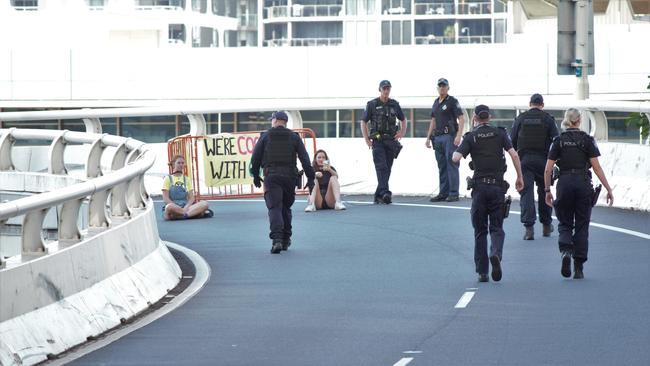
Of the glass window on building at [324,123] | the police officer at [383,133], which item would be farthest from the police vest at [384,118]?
the glass window on building at [324,123]

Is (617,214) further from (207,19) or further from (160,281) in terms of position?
(207,19)

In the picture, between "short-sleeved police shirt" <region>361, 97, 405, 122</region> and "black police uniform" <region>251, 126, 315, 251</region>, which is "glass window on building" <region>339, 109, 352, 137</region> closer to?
"short-sleeved police shirt" <region>361, 97, 405, 122</region>

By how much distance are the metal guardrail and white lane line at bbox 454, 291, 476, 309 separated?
2.86 metres

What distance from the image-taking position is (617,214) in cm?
2358

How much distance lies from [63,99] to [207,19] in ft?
219

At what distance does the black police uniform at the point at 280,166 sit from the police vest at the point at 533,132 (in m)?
2.40

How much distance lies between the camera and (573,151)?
1689cm

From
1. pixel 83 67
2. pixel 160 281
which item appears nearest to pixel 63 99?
pixel 83 67

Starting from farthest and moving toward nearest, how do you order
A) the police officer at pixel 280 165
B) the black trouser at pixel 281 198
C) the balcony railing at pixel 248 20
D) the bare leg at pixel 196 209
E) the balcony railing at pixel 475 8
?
1. the balcony railing at pixel 248 20
2. the balcony railing at pixel 475 8
3. the bare leg at pixel 196 209
4. the police officer at pixel 280 165
5. the black trouser at pixel 281 198

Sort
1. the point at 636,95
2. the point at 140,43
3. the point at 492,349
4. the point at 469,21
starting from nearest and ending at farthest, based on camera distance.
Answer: the point at 492,349 → the point at 636,95 → the point at 140,43 → the point at 469,21

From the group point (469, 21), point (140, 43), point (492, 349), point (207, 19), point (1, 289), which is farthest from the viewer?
point (469, 21)

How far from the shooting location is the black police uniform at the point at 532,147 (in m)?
20.2

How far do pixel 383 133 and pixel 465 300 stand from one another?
11.5 metres

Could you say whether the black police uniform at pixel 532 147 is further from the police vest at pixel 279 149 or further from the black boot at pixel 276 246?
the black boot at pixel 276 246
